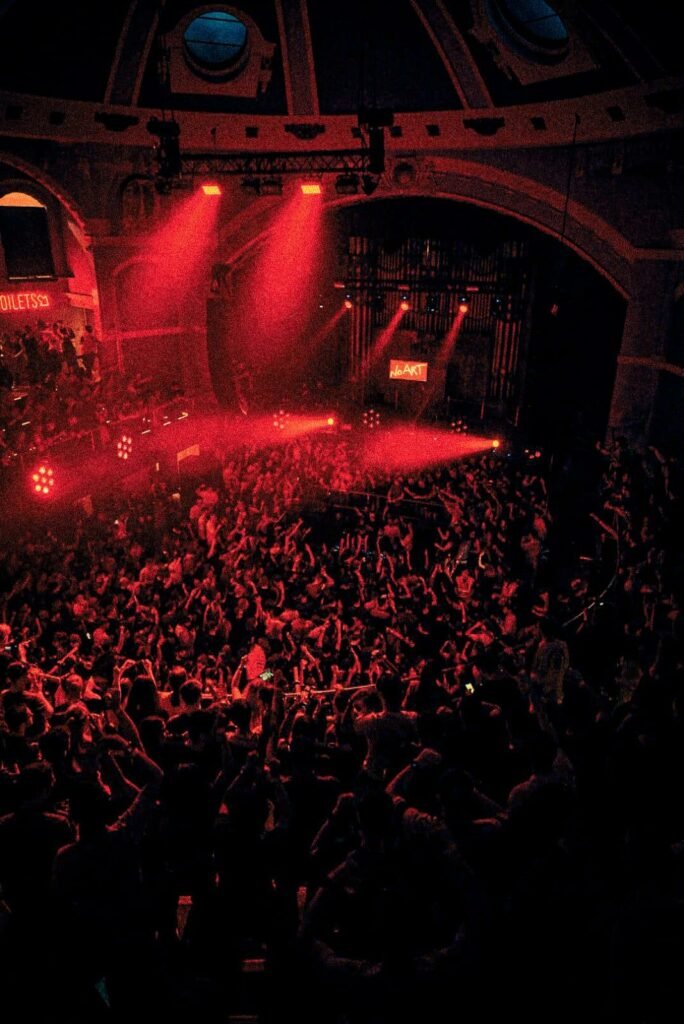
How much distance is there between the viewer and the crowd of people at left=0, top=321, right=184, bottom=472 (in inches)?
445

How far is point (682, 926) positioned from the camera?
249cm

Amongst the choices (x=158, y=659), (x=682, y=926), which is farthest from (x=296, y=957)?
(x=158, y=659)

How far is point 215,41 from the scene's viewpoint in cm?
1241

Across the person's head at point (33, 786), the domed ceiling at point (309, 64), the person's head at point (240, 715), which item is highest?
the domed ceiling at point (309, 64)

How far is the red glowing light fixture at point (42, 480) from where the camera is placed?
11.4 m

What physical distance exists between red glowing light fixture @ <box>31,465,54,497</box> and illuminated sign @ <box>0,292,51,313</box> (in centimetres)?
436

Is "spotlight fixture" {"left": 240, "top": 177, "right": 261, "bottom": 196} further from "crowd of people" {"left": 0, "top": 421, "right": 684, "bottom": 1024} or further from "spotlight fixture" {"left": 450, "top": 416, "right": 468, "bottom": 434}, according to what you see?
"crowd of people" {"left": 0, "top": 421, "right": 684, "bottom": 1024}

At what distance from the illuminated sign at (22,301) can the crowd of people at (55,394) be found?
1.47 feet

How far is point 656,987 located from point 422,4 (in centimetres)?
1328

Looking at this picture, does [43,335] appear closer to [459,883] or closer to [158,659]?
[158,659]

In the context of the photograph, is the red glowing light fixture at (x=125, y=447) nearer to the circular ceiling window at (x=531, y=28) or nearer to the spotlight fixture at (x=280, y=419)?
the spotlight fixture at (x=280, y=419)

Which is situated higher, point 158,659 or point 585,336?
point 585,336

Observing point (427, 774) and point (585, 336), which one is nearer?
point (427, 774)

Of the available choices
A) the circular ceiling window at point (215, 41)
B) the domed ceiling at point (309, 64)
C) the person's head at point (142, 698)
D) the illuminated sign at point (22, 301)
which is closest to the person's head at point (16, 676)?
the person's head at point (142, 698)
